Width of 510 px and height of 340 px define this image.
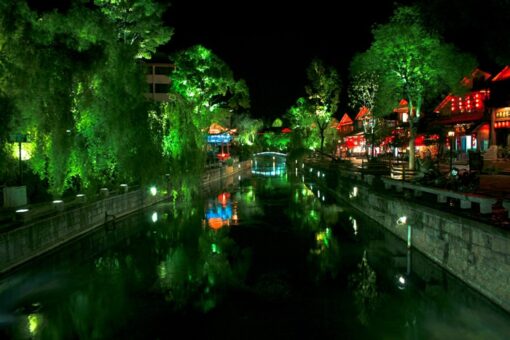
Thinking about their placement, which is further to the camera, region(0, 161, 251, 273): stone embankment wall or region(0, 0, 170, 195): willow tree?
region(0, 0, 170, 195): willow tree

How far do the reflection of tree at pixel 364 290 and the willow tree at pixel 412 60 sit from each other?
13.2 m

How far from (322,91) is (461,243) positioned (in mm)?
38570

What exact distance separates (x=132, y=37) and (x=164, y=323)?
22240 millimetres

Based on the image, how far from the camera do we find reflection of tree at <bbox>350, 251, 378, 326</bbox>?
10484 millimetres

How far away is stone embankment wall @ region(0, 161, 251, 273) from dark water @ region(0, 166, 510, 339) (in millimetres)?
474

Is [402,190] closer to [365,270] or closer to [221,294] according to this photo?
[365,270]

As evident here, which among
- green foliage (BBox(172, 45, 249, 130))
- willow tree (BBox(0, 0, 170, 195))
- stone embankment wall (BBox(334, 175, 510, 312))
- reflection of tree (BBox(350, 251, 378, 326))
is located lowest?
reflection of tree (BBox(350, 251, 378, 326))

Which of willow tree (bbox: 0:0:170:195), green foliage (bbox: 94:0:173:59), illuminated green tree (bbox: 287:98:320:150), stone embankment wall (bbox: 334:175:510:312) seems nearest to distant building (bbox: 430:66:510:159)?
stone embankment wall (bbox: 334:175:510:312)

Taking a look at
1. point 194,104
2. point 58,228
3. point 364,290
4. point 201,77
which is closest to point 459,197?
point 364,290

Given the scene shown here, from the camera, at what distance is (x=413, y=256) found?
15062mm

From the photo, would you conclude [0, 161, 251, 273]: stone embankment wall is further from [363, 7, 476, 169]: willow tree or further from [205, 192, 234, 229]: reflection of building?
[363, 7, 476, 169]: willow tree

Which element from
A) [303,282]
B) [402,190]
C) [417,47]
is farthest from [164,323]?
[417,47]

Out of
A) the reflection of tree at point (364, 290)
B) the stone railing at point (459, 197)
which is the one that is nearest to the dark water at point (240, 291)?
the reflection of tree at point (364, 290)

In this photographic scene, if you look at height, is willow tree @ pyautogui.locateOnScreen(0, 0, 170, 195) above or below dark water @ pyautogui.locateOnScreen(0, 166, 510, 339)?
above
